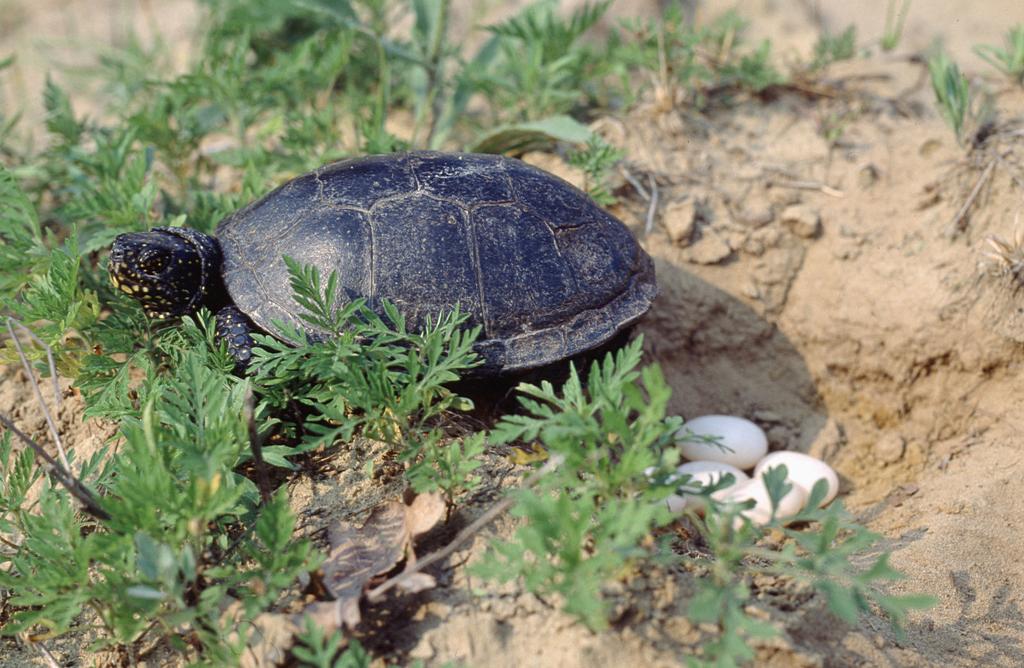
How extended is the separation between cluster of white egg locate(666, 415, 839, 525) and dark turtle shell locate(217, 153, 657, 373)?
27.8 inches

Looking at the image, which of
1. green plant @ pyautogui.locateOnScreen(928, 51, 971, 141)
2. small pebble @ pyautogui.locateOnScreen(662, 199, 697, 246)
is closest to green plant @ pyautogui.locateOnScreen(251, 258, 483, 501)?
small pebble @ pyautogui.locateOnScreen(662, 199, 697, 246)

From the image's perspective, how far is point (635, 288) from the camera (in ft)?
11.0

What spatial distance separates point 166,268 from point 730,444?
99.5 inches

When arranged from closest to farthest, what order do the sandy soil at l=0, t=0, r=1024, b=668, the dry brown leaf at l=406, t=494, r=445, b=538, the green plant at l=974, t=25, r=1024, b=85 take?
the dry brown leaf at l=406, t=494, r=445, b=538 < the sandy soil at l=0, t=0, r=1024, b=668 < the green plant at l=974, t=25, r=1024, b=85

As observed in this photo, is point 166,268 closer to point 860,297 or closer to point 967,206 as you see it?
point 860,297

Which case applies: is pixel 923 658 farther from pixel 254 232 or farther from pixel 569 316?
pixel 254 232

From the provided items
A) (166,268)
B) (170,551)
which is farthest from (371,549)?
(166,268)

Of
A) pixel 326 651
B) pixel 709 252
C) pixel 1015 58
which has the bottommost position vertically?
pixel 326 651

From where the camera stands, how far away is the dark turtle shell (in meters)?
2.96

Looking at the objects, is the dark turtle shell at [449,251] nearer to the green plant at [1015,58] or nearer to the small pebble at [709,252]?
the small pebble at [709,252]

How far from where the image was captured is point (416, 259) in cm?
298

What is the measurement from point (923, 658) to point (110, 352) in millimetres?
3045

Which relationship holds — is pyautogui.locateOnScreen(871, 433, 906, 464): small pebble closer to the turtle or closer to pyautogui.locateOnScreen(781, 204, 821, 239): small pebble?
pyautogui.locateOnScreen(781, 204, 821, 239): small pebble

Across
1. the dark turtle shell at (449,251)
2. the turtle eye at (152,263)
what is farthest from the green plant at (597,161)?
the turtle eye at (152,263)
